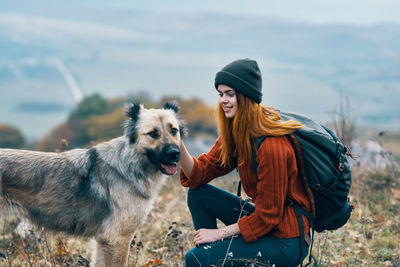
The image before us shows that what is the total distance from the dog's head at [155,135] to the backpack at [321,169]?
0.85m

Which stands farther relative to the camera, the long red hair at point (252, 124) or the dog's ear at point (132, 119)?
the dog's ear at point (132, 119)

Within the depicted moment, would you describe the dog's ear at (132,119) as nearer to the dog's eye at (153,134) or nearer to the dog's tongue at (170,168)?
the dog's eye at (153,134)

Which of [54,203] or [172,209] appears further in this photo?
[172,209]

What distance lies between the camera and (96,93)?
1457cm

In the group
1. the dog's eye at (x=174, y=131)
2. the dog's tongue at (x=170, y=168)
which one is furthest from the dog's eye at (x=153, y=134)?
the dog's tongue at (x=170, y=168)

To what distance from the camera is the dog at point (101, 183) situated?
3.28 meters

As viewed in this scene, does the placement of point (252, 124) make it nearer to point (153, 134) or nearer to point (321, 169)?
point (321, 169)

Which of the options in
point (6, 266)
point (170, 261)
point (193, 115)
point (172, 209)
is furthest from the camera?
point (193, 115)

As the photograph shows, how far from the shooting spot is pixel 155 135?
3434 mm

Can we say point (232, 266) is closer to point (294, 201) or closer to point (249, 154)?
point (294, 201)

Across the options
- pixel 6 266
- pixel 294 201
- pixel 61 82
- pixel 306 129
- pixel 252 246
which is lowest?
pixel 61 82

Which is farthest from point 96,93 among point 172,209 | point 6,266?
point 6,266

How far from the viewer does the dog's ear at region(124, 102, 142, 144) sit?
351 cm

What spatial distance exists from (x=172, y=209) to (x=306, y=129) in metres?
3.23
